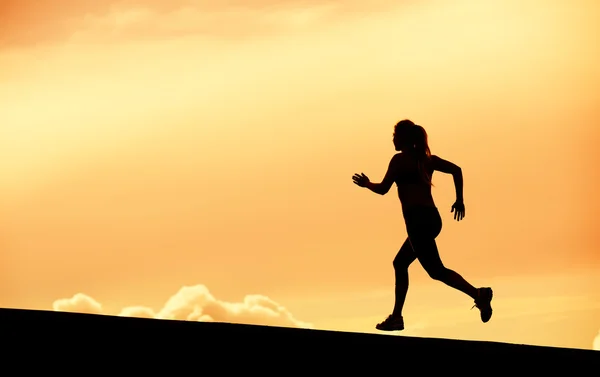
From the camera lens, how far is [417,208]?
4.94 m

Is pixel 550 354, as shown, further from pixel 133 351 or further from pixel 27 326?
pixel 27 326

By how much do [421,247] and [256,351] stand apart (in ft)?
6.16

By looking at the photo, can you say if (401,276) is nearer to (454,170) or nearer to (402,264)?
(402,264)

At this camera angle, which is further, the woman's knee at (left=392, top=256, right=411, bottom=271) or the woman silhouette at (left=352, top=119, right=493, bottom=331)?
the woman's knee at (left=392, top=256, right=411, bottom=271)

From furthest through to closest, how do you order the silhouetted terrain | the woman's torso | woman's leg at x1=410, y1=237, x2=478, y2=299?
the woman's torso
woman's leg at x1=410, y1=237, x2=478, y2=299
the silhouetted terrain

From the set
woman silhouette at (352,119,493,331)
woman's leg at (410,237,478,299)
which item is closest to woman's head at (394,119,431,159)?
woman silhouette at (352,119,493,331)

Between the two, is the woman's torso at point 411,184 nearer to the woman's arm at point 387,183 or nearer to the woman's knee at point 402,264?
the woman's arm at point 387,183

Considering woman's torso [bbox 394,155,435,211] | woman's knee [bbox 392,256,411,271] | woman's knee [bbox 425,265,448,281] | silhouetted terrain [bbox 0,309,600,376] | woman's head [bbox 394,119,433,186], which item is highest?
woman's head [bbox 394,119,433,186]

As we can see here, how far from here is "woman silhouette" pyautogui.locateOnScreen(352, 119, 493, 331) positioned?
16.1 feet

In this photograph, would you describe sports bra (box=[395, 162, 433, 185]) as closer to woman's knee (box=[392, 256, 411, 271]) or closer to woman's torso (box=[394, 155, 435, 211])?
woman's torso (box=[394, 155, 435, 211])

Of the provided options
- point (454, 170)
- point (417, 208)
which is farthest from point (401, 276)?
point (454, 170)

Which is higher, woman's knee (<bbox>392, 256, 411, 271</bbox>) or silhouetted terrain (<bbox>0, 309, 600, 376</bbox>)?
woman's knee (<bbox>392, 256, 411, 271</bbox>)

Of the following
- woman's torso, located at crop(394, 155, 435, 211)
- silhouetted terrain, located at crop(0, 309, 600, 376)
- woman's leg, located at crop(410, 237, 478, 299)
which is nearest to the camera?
silhouetted terrain, located at crop(0, 309, 600, 376)

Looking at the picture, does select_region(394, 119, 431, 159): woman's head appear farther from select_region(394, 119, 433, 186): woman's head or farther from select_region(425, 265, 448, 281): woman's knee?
select_region(425, 265, 448, 281): woman's knee
